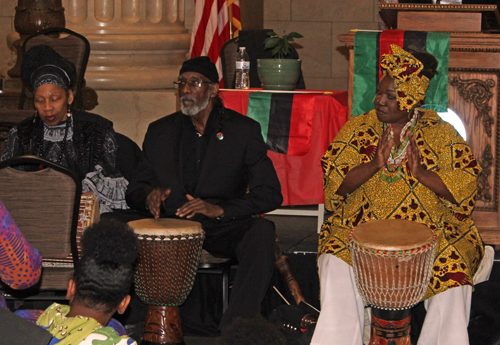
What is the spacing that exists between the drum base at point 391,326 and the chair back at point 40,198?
146 centimetres

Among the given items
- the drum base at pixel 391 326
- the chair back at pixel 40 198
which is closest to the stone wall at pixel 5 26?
the chair back at pixel 40 198

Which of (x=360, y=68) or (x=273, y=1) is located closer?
(x=360, y=68)

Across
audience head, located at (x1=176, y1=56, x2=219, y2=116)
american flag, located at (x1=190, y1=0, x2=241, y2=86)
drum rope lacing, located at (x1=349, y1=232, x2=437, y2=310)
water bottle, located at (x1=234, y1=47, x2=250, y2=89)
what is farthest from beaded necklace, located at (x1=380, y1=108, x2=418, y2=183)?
american flag, located at (x1=190, y1=0, x2=241, y2=86)

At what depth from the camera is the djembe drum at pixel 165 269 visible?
131 inches

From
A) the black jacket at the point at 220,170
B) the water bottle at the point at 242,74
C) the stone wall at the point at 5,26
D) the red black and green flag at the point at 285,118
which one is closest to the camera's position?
the black jacket at the point at 220,170

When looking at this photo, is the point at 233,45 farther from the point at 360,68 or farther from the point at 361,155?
the point at 361,155

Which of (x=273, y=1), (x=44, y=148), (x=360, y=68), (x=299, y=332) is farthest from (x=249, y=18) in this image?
(x=299, y=332)

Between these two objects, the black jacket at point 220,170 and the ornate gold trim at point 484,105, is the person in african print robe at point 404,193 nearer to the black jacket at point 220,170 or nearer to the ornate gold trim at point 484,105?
the black jacket at point 220,170

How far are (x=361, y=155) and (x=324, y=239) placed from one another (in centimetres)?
Answer: 46

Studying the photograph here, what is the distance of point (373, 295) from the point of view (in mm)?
3203

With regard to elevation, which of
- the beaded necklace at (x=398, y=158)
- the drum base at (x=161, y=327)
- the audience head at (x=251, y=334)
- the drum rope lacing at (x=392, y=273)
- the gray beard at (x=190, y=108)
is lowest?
the drum base at (x=161, y=327)

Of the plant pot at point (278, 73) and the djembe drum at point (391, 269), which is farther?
the plant pot at point (278, 73)

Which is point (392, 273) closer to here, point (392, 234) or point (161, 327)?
point (392, 234)

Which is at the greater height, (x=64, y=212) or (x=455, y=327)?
(x=64, y=212)
